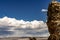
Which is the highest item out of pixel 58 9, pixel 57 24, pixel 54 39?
pixel 58 9

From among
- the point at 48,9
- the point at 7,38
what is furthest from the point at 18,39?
the point at 48,9

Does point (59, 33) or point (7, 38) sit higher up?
point (7, 38)

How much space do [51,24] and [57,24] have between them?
86cm

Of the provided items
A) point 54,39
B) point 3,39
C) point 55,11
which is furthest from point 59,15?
point 3,39

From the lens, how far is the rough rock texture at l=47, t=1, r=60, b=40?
83.7ft

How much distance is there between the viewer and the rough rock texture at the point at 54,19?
2550 centimetres

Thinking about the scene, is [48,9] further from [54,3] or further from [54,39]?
[54,39]

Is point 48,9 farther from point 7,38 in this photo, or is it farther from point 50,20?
point 7,38

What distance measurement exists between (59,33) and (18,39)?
48.7 m

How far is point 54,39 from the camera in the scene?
84.0 ft

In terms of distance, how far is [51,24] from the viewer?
25953 millimetres

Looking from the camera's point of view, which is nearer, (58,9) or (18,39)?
(58,9)

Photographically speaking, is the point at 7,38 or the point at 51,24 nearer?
the point at 51,24

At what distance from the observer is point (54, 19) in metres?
25.7
